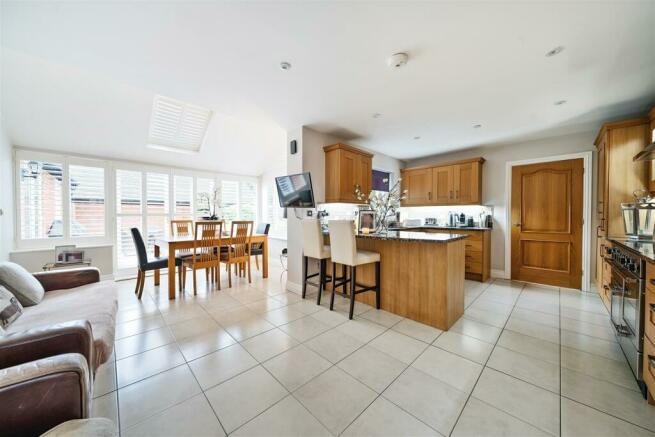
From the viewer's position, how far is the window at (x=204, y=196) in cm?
525

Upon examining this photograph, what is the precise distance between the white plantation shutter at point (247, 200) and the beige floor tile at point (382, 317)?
4.36 m

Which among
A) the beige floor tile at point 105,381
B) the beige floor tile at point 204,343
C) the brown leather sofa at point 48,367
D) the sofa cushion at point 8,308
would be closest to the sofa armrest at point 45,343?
the brown leather sofa at point 48,367

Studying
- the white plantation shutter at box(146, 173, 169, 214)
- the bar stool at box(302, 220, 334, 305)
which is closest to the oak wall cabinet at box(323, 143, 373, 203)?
the bar stool at box(302, 220, 334, 305)

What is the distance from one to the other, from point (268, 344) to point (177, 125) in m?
4.13

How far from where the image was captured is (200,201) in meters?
5.28

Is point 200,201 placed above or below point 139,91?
below

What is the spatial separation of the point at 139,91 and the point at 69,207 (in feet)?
7.69

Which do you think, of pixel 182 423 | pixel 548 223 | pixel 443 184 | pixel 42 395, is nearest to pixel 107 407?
pixel 182 423

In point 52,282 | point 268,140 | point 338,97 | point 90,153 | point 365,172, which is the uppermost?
point 268,140

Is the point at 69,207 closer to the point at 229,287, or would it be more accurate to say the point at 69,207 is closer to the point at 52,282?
the point at 52,282

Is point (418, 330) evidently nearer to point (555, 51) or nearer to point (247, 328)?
point (247, 328)

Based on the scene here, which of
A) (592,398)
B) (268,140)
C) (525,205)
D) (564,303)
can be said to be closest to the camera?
(592,398)

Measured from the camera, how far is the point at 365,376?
1719 mm

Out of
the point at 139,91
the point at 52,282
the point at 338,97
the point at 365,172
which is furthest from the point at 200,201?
the point at 338,97
